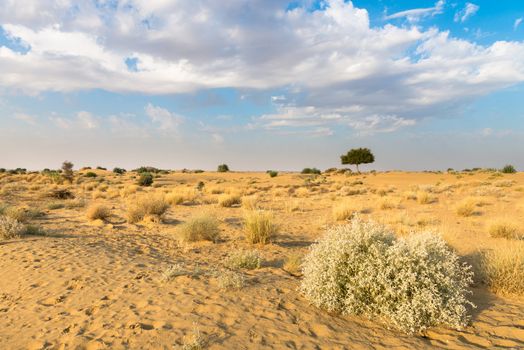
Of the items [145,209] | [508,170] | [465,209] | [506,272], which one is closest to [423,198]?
[465,209]

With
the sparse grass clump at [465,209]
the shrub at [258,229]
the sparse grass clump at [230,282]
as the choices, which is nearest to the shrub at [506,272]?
the sparse grass clump at [230,282]

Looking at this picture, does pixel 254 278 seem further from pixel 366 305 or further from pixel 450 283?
pixel 450 283

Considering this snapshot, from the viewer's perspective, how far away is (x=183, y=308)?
5863mm

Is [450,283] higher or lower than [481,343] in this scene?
higher

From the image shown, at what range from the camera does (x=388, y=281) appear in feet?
19.0

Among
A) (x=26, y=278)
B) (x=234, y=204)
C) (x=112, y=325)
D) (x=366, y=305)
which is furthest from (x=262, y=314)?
(x=234, y=204)

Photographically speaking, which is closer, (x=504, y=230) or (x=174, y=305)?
(x=174, y=305)

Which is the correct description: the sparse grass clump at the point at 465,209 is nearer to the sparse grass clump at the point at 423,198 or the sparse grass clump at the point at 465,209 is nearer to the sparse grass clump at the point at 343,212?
the sparse grass clump at the point at 423,198

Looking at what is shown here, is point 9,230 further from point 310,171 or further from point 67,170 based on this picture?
point 310,171

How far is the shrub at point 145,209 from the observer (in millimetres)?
14898

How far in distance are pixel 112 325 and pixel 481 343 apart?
5005mm

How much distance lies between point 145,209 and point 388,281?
11.4 m

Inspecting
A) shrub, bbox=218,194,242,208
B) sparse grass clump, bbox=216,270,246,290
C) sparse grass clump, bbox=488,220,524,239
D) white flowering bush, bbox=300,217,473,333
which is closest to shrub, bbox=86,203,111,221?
shrub, bbox=218,194,242,208

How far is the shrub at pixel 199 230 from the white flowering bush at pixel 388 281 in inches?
214
